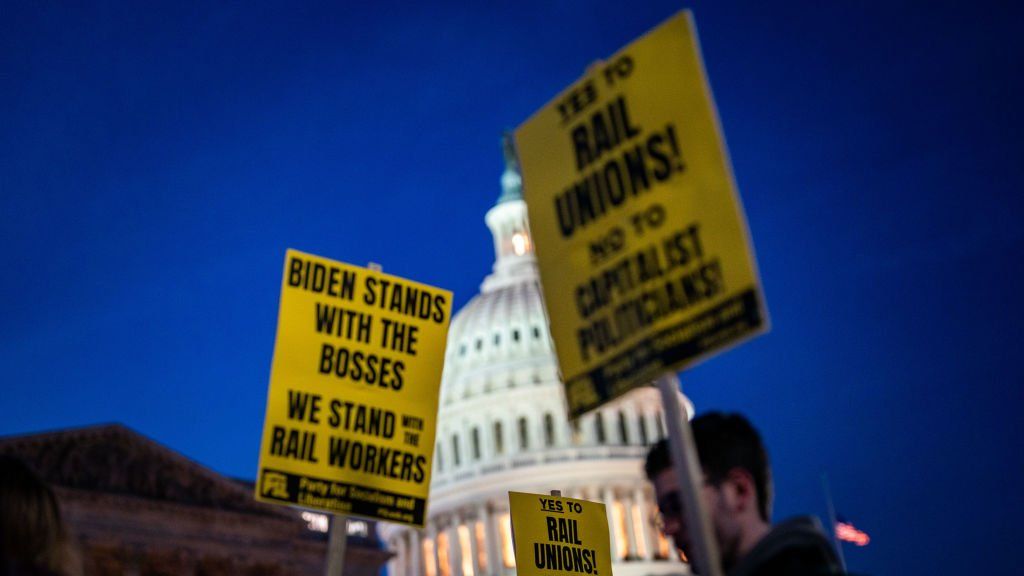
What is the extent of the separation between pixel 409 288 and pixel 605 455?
83.6 metres

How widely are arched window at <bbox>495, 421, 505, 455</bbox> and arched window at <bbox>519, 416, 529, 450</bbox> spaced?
1.17 m

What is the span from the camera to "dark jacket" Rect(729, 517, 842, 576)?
15.6ft

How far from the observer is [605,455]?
3652 inches

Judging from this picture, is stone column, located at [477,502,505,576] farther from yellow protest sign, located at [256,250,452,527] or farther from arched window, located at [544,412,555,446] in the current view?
yellow protest sign, located at [256,250,452,527]

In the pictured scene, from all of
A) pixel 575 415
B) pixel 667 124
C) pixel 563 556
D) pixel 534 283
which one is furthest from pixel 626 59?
pixel 534 283

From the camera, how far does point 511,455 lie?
93.2m

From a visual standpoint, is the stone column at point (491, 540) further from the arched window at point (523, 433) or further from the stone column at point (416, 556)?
the stone column at point (416, 556)

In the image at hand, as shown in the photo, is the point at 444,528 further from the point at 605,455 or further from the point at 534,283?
the point at 534,283

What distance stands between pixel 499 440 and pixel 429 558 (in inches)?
350

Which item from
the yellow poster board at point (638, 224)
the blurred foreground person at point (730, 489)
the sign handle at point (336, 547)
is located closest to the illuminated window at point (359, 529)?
the sign handle at point (336, 547)

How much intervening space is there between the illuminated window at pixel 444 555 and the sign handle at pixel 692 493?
87.5m

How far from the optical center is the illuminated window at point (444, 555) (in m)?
92.2

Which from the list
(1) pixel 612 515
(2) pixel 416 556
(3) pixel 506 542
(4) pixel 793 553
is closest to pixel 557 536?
(4) pixel 793 553

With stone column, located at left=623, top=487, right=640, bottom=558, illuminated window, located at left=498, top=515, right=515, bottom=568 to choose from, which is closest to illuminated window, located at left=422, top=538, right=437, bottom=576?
illuminated window, located at left=498, top=515, right=515, bottom=568
